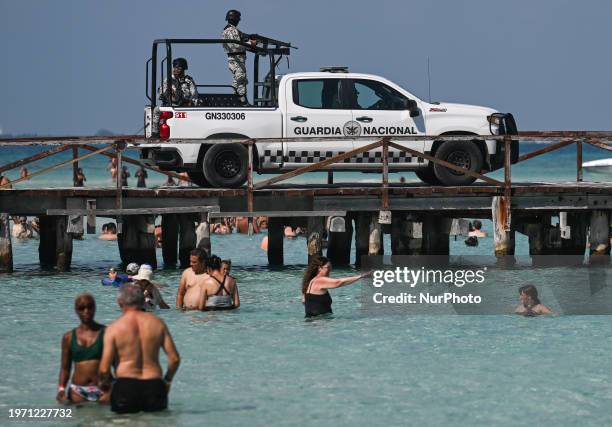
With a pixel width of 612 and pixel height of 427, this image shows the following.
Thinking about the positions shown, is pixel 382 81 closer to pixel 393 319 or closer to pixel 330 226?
pixel 330 226

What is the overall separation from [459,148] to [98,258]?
32.9 ft

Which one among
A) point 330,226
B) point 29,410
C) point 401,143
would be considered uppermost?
point 401,143

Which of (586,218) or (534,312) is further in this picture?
(586,218)

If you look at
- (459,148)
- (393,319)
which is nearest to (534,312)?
(393,319)

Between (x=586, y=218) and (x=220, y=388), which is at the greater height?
(x=586, y=218)

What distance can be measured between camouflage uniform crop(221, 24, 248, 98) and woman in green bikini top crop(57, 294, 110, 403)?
11.0 m

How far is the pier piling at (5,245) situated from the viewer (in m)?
22.3

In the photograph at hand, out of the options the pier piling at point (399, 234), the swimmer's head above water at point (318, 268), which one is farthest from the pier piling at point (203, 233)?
the swimmer's head above water at point (318, 268)

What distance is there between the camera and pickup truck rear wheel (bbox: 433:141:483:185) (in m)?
21.8

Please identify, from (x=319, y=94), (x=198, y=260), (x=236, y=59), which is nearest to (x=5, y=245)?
(x=236, y=59)

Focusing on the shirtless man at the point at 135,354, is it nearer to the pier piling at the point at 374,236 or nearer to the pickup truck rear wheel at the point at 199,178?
the pickup truck rear wheel at the point at 199,178

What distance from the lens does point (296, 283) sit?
Answer: 72.8 feet

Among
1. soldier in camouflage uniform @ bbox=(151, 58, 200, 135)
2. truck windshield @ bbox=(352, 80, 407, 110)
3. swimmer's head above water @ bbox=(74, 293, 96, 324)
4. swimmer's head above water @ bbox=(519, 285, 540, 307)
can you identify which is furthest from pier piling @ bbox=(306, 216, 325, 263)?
swimmer's head above water @ bbox=(74, 293, 96, 324)

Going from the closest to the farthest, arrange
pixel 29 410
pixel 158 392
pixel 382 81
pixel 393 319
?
pixel 158 392, pixel 29 410, pixel 393 319, pixel 382 81
